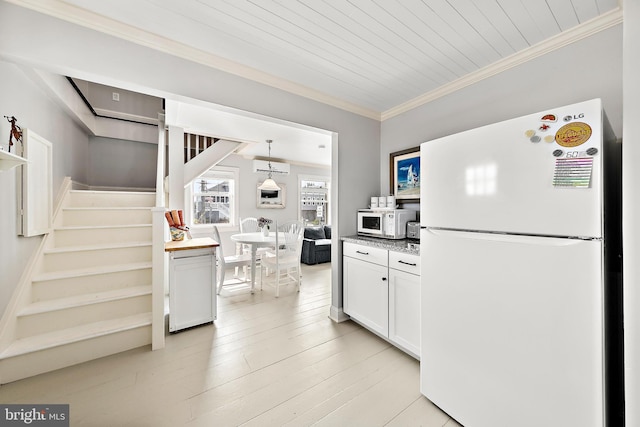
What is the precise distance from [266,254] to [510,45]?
13.0ft

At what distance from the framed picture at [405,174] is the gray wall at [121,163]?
13.7ft

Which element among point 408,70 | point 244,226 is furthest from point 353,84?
point 244,226

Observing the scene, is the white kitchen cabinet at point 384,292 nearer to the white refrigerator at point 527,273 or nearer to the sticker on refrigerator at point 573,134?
the white refrigerator at point 527,273

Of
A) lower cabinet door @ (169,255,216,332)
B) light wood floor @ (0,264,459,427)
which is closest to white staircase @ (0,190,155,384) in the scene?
light wood floor @ (0,264,459,427)

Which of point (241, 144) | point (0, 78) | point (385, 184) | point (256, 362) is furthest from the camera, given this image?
point (241, 144)

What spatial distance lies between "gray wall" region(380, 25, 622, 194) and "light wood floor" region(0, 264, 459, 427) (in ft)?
7.14

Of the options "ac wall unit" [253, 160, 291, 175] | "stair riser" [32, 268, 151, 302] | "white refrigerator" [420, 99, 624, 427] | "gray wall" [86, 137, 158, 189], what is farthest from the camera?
"ac wall unit" [253, 160, 291, 175]

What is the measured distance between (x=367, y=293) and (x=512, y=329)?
1.38m

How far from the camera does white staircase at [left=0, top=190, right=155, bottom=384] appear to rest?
1947 millimetres

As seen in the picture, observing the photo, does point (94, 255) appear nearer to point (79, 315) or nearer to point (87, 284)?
point (87, 284)

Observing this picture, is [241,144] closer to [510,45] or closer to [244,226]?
[244,226]

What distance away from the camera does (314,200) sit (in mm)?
7402

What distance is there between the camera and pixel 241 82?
2236 millimetres

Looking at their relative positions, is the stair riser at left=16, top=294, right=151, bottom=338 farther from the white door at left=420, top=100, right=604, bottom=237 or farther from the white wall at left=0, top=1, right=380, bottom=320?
the white door at left=420, top=100, right=604, bottom=237
